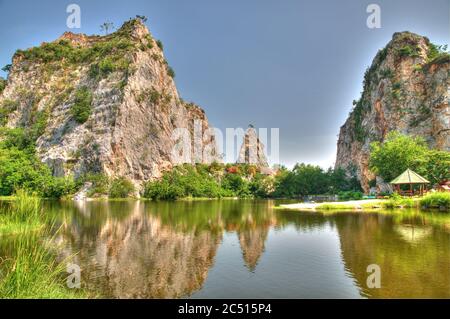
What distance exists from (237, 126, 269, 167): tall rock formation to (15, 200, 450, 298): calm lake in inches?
4745

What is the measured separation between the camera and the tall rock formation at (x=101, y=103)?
81.1 m

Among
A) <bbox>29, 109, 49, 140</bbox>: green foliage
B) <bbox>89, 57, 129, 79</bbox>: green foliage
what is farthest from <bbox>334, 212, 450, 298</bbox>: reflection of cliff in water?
<bbox>29, 109, 49, 140</bbox>: green foliage

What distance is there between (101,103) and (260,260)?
78920mm

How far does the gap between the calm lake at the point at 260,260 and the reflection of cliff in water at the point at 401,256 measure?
0.12 ft

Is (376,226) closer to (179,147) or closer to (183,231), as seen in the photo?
(183,231)

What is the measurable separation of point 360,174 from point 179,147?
5224 cm

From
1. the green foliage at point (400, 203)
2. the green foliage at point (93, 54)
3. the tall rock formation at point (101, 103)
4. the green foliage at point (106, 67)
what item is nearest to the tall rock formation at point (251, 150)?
the tall rock formation at point (101, 103)

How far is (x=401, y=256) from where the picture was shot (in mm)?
16094

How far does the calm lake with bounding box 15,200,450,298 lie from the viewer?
11664 millimetres

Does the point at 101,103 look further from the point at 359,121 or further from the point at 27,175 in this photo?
the point at 359,121

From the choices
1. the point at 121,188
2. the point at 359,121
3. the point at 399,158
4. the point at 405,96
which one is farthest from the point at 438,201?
the point at 359,121

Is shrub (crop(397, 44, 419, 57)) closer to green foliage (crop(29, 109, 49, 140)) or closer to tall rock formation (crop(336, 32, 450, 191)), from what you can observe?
tall rock formation (crop(336, 32, 450, 191))

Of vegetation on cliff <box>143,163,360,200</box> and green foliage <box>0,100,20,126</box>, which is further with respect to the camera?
vegetation on cliff <box>143,163,360,200</box>
